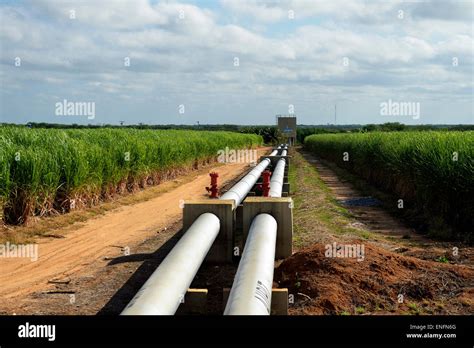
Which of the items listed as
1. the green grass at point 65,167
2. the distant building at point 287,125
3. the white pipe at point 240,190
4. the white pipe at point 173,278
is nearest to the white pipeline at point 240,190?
the white pipe at point 240,190

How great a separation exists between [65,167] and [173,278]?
28.1 ft

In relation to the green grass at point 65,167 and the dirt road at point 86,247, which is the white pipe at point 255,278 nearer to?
the dirt road at point 86,247

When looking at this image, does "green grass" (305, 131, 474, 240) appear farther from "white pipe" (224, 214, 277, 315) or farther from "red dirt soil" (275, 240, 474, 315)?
"white pipe" (224, 214, 277, 315)

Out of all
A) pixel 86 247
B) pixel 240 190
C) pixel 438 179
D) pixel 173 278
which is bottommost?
pixel 86 247

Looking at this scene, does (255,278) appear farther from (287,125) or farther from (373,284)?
(287,125)

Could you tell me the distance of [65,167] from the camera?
1334 cm

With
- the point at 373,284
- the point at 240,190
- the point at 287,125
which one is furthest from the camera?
the point at 287,125

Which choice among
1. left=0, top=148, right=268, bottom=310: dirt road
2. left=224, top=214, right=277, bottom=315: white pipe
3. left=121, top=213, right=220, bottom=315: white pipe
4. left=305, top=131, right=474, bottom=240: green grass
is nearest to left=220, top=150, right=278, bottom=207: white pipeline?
left=0, top=148, right=268, bottom=310: dirt road

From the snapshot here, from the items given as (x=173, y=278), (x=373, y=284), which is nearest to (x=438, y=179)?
(x=373, y=284)

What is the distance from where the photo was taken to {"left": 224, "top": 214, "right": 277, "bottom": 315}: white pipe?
15.8 feet

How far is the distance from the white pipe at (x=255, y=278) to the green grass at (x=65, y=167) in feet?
19.7

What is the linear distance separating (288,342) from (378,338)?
37.4 inches

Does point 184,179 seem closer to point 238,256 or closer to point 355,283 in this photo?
point 238,256

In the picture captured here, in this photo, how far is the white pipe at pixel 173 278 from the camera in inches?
189
